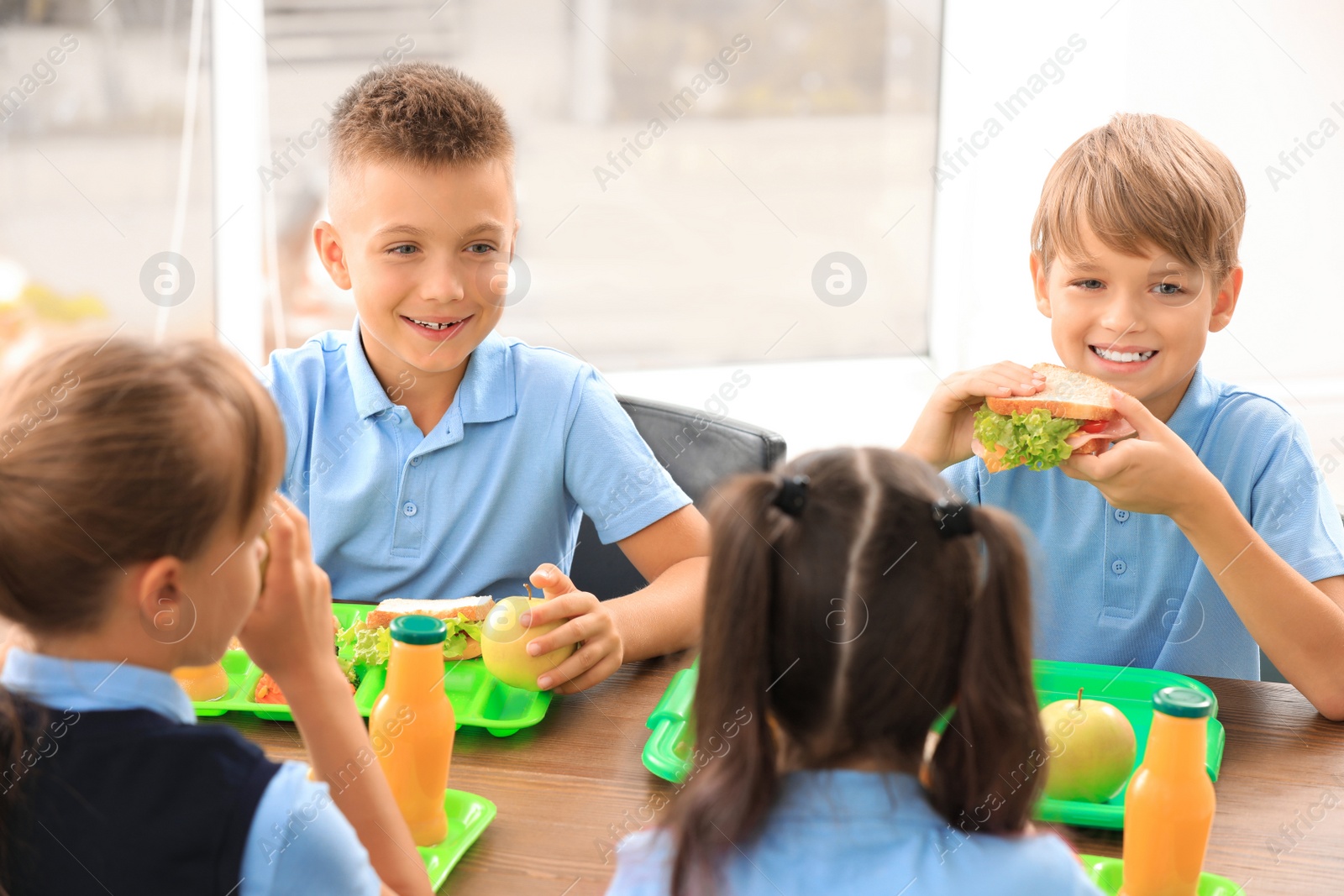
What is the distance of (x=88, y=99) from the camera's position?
112 inches

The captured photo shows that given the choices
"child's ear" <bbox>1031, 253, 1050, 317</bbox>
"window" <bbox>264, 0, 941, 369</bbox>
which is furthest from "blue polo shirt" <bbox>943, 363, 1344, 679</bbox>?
"window" <bbox>264, 0, 941, 369</bbox>

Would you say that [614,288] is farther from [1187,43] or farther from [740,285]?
[1187,43]

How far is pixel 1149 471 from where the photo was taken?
4.42ft

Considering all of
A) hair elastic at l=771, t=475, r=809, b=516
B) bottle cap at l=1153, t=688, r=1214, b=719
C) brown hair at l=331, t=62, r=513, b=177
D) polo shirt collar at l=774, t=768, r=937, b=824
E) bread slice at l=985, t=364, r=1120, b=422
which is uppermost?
brown hair at l=331, t=62, r=513, b=177

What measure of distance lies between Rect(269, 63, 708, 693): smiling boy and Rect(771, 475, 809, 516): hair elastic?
83 cm

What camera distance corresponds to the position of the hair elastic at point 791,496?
0.79 metres

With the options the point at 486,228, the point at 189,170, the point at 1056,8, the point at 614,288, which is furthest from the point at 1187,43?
the point at 189,170

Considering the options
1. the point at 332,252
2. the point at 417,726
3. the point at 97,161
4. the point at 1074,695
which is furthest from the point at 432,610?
the point at 97,161

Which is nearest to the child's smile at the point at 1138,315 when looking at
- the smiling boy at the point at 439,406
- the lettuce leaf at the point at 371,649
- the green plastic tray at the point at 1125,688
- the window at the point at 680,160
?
the green plastic tray at the point at 1125,688

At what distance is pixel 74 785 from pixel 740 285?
2.83 m

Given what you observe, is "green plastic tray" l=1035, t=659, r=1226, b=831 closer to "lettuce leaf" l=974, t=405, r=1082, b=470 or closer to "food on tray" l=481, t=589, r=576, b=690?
"lettuce leaf" l=974, t=405, r=1082, b=470

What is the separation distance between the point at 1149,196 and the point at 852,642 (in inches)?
39.8

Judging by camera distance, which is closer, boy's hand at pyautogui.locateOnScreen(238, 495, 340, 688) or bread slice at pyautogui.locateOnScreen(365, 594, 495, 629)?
boy's hand at pyautogui.locateOnScreen(238, 495, 340, 688)

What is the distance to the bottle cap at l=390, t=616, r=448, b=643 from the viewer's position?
102 cm
